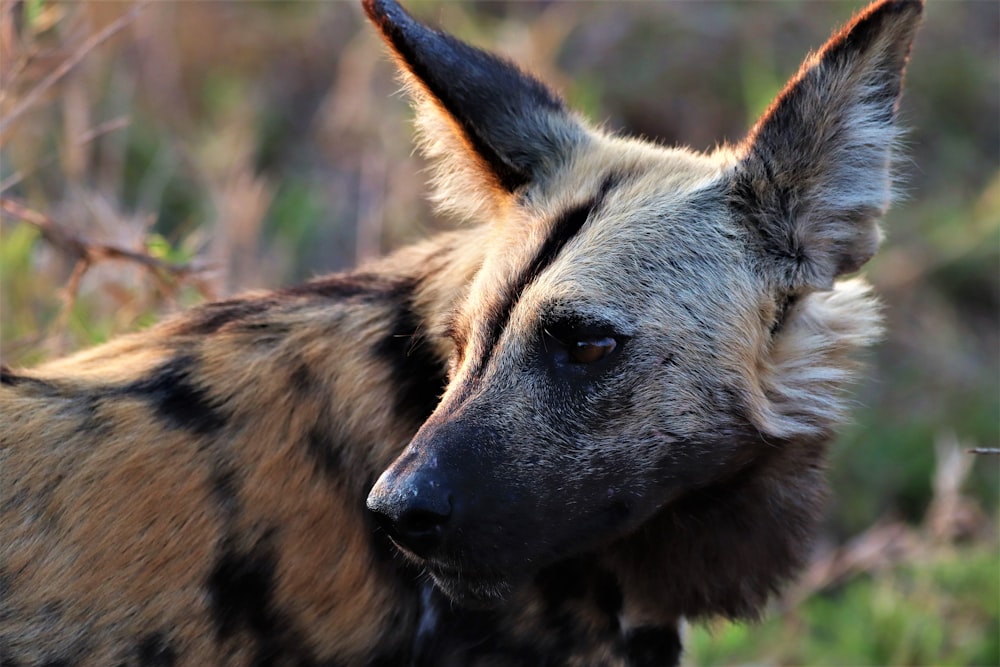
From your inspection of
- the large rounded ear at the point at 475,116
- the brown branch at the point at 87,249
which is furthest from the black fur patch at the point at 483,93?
the brown branch at the point at 87,249

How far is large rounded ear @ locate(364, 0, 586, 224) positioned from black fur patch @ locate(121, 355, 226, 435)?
943 mm

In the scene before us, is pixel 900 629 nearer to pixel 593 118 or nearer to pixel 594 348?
pixel 594 348

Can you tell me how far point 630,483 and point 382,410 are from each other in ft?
2.19

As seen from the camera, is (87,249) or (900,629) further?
(900,629)

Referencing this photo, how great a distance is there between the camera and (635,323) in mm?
2799

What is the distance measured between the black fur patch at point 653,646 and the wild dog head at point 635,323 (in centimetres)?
40

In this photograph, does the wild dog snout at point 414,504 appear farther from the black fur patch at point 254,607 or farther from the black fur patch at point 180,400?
the black fur patch at point 180,400

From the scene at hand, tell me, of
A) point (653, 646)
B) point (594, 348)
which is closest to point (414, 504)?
point (594, 348)

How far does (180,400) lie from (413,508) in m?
0.79

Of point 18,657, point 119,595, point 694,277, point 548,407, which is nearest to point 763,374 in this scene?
point 694,277

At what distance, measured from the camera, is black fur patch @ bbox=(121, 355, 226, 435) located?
9.64ft

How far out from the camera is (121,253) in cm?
402

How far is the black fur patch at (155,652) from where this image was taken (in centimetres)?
280

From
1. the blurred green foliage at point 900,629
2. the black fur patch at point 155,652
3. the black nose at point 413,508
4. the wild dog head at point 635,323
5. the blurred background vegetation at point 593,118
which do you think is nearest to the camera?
the black nose at point 413,508
